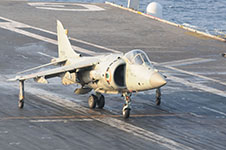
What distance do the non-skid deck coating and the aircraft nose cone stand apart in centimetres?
255

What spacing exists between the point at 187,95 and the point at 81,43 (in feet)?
69.2

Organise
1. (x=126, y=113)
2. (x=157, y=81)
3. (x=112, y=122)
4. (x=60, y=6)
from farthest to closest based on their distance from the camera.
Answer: (x=60, y=6), (x=126, y=113), (x=112, y=122), (x=157, y=81)

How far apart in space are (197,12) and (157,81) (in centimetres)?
10274

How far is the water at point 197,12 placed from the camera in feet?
354

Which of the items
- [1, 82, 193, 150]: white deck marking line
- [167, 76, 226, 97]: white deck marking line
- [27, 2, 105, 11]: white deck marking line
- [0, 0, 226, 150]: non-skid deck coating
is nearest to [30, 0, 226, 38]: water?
[27, 2, 105, 11]: white deck marking line

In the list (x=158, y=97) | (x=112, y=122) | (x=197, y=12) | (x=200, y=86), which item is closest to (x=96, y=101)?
(x=112, y=122)

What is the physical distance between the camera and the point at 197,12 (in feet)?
428

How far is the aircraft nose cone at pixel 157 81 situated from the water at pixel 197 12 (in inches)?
2643

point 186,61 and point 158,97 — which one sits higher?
point 186,61

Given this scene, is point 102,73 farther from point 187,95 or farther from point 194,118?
point 187,95

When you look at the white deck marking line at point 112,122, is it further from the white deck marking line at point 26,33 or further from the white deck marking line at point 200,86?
the white deck marking line at point 26,33

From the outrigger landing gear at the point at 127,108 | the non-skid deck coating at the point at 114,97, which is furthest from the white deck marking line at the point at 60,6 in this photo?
the outrigger landing gear at the point at 127,108

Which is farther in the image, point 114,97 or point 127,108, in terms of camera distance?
point 114,97

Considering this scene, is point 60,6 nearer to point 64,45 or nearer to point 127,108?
point 64,45
